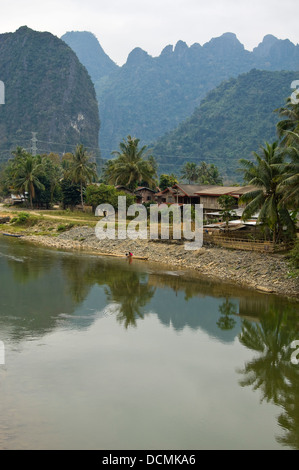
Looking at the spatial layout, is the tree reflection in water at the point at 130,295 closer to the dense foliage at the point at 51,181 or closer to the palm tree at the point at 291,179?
the palm tree at the point at 291,179

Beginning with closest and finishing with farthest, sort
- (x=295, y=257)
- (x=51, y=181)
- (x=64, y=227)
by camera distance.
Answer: (x=295, y=257) → (x=64, y=227) → (x=51, y=181)

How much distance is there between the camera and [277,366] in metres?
22.2

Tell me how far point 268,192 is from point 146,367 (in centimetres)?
2118

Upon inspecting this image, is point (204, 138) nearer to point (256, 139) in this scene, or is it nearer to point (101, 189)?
point (256, 139)

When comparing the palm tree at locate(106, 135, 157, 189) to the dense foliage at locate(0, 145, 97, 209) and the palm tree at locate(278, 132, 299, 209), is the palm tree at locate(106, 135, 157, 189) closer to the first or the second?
the dense foliage at locate(0, 145, 97, 209)

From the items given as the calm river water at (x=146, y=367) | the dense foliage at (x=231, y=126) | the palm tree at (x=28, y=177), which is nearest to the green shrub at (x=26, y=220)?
the palm tree at (x=28, y=177)

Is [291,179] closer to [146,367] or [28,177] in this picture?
[146,367]

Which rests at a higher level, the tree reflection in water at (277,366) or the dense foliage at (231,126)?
the dense foliage at (231,126)

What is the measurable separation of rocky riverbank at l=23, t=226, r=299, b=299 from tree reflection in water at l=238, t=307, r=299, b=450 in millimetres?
5328

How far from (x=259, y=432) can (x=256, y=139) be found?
509ft

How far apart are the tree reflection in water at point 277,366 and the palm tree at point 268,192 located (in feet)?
31.3

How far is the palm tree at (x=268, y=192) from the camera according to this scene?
3691cm

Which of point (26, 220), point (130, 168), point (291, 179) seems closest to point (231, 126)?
point (130, 168)
